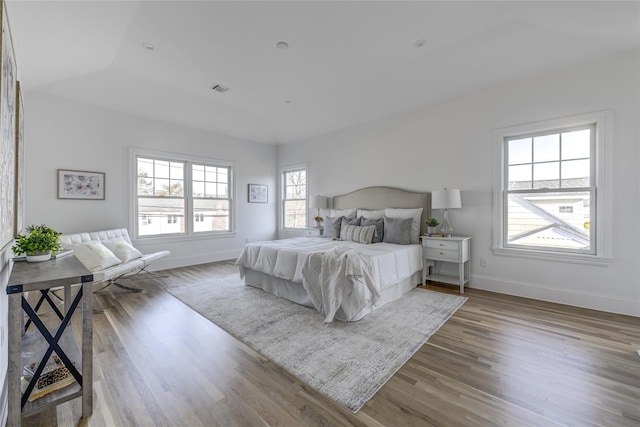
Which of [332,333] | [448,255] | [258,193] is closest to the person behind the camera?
[332,333]

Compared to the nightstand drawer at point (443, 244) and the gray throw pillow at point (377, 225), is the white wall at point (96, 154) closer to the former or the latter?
the gray throw pillow at point (377, 225)

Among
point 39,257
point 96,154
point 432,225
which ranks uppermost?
point 96,154

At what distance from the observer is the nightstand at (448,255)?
3604mm

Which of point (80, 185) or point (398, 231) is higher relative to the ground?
point (80, 185)

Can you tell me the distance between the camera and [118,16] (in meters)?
2.50

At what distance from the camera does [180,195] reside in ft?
17.4

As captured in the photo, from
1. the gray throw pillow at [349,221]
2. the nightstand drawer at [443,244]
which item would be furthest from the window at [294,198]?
the nightstand drawer at [443,244]

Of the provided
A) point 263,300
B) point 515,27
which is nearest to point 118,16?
point 263,300

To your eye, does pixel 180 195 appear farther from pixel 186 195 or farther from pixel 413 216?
pixel 413 216

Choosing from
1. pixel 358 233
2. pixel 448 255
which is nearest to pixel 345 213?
pixel 358 233

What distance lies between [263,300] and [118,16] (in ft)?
10.5

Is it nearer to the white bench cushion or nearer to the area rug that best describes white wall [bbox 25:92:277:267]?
the white bench cushion

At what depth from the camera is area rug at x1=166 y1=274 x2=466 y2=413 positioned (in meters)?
1.85

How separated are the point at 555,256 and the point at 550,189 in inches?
32.2
